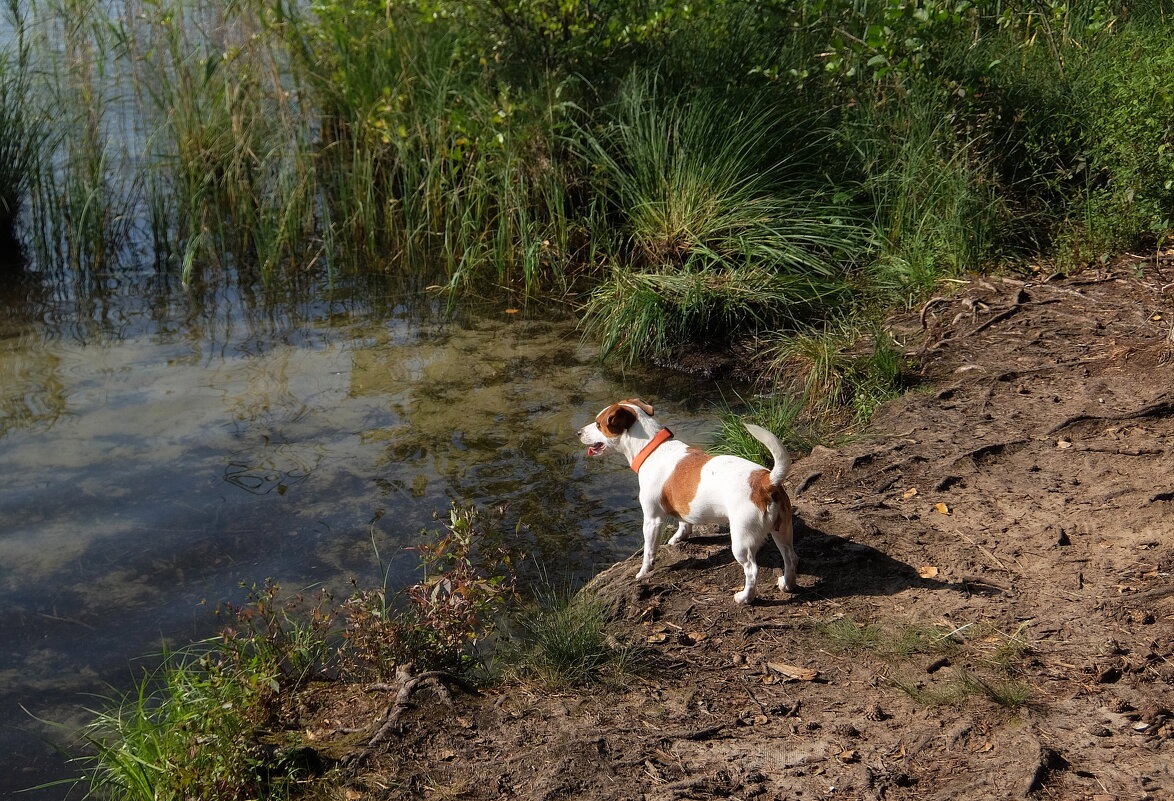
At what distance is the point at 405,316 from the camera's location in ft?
26.9

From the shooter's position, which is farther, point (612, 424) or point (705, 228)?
point (705, 228)

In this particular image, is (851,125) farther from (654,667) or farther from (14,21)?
(14,21)

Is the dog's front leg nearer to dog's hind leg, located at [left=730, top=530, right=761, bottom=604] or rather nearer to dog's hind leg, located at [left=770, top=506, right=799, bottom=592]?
dog's hind leg, located at [left=730, top=530, right=761, bottom=604]

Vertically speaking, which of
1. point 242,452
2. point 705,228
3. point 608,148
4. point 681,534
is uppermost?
point 608,148

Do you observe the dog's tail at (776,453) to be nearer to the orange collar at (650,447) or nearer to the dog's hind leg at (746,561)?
the dog's hind leg at (746,561)

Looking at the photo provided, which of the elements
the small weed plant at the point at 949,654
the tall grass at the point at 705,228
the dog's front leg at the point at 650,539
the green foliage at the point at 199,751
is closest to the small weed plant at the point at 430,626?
the green foliage at the point at 199,751

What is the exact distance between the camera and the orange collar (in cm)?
461

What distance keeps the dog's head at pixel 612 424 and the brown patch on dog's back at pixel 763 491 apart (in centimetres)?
74

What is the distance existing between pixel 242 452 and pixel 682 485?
115 inches

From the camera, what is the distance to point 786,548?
→ 4.21m

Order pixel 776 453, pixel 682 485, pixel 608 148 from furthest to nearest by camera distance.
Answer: pixel 608 148
pixel 682 485
pixel 776 453

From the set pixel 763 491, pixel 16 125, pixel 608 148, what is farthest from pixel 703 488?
pixel 16 125

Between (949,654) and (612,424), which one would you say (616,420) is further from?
(949,654)

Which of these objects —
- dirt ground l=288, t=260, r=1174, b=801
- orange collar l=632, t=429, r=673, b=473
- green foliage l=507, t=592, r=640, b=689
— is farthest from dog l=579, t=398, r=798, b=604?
green foliage l=507, t=592, r=640, b=689
